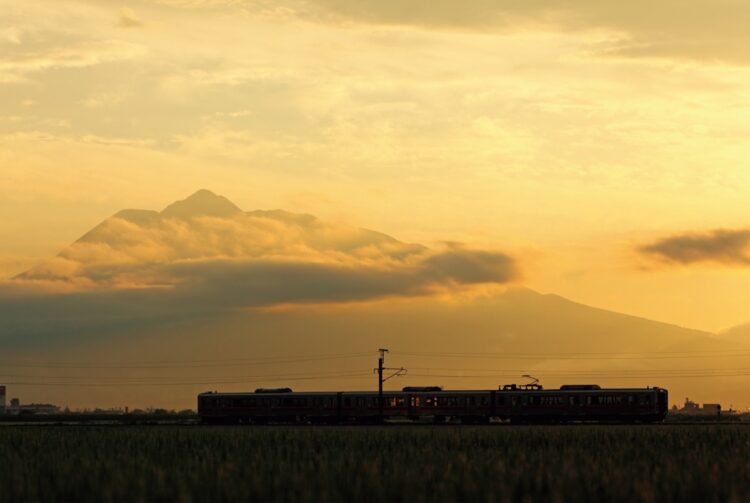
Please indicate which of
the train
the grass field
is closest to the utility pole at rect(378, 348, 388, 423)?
the train

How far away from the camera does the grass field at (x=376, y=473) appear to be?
1015 inches

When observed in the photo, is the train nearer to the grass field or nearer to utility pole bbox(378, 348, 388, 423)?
utility pole bbox(378, 348, 388, 423)

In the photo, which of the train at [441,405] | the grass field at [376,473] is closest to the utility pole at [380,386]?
the train at [441,405]

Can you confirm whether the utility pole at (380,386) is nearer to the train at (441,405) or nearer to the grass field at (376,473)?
the train at (441,405)

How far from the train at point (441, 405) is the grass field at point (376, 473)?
173 ft

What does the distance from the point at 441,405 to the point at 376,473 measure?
75.1 metres

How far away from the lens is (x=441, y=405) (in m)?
104

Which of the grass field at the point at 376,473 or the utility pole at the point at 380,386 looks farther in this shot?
the utility pole at the point at 380,386

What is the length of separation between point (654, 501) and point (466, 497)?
13.9 ft

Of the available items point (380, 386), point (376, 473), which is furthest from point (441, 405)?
point (376, 473)

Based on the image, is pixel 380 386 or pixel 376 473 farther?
pixel 380 386

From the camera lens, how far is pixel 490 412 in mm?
102938

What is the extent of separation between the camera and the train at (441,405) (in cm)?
10025

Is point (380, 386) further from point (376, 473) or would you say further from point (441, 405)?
point (376, 473)
